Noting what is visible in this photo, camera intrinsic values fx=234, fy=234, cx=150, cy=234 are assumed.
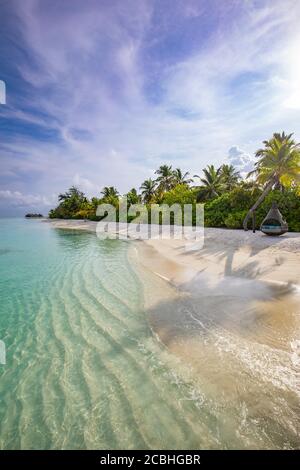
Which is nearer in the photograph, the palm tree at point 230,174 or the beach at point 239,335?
the beach at point 239,335

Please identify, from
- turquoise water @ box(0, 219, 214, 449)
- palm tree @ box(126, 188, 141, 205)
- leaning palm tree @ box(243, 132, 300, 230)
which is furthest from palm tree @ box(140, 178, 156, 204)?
turquoise water @ box(0, 219, 214, 449)

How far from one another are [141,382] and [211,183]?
31893 mm

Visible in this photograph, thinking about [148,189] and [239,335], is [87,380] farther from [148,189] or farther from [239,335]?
[148,189]

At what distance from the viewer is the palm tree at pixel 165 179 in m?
43.0

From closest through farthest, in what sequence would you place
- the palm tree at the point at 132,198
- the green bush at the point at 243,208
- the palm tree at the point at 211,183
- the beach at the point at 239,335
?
the beach at the point at 239,335
the green bush at the point at 243,208
the palm tree at the point at 211,183
the palm tree at the point at 132,198

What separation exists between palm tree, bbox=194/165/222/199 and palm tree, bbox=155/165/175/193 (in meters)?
10.5

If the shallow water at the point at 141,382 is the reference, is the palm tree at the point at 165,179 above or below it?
above

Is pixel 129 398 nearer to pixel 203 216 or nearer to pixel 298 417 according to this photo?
pixel 298 417

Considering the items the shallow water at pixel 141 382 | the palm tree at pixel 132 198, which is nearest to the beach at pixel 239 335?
the shallow water at pixel 141 382

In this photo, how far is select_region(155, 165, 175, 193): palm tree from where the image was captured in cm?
4300

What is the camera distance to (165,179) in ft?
142

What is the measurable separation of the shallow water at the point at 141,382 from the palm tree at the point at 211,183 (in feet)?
91.5

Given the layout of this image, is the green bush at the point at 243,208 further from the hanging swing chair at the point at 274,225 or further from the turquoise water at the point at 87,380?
the turquoise water at the point at 87,380

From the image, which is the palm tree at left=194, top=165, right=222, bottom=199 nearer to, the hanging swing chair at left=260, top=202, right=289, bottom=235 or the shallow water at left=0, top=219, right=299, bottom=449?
the hanging swing chair at left=260, top=202, right=289, bottom=235
